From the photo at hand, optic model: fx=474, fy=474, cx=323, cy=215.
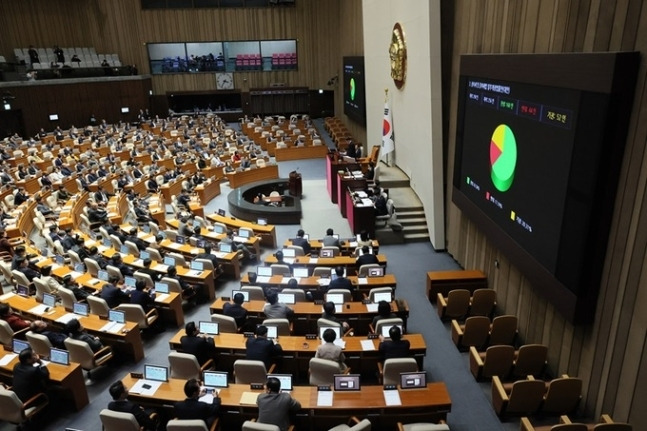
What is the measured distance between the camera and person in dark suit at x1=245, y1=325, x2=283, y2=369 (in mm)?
6711

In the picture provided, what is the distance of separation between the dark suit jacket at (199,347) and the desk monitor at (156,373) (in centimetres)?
67

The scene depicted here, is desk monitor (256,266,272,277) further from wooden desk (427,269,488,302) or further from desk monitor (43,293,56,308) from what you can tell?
desk monitor (43,293,56,308)

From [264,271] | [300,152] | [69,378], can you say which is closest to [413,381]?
[264,271]

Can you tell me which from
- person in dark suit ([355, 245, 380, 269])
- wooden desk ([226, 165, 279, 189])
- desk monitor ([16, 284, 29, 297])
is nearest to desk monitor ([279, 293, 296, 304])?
person in dark suit ([355, 245, 380, 269])

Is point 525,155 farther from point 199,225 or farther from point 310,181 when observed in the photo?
point 310,181

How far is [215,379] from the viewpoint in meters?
6.09

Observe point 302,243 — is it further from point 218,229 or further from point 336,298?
point 218,229

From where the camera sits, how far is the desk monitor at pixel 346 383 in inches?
232

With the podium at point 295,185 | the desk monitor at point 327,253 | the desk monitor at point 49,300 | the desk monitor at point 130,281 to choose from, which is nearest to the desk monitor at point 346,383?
the desk monitor at point 327,253

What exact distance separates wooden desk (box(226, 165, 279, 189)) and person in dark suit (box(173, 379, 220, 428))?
46.3 feet

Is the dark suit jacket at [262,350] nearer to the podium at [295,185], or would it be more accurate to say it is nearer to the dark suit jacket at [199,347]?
the dark suit jacket at [199,347]

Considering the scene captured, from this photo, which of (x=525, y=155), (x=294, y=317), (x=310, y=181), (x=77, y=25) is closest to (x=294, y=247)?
(x=294, y=317)

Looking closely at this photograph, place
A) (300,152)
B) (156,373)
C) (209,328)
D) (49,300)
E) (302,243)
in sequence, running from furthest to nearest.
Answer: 1. (300,152)
2. (302,243)
3. (49,300)
4. (209,328)
5. (156,373)

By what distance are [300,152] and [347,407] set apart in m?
19.0
